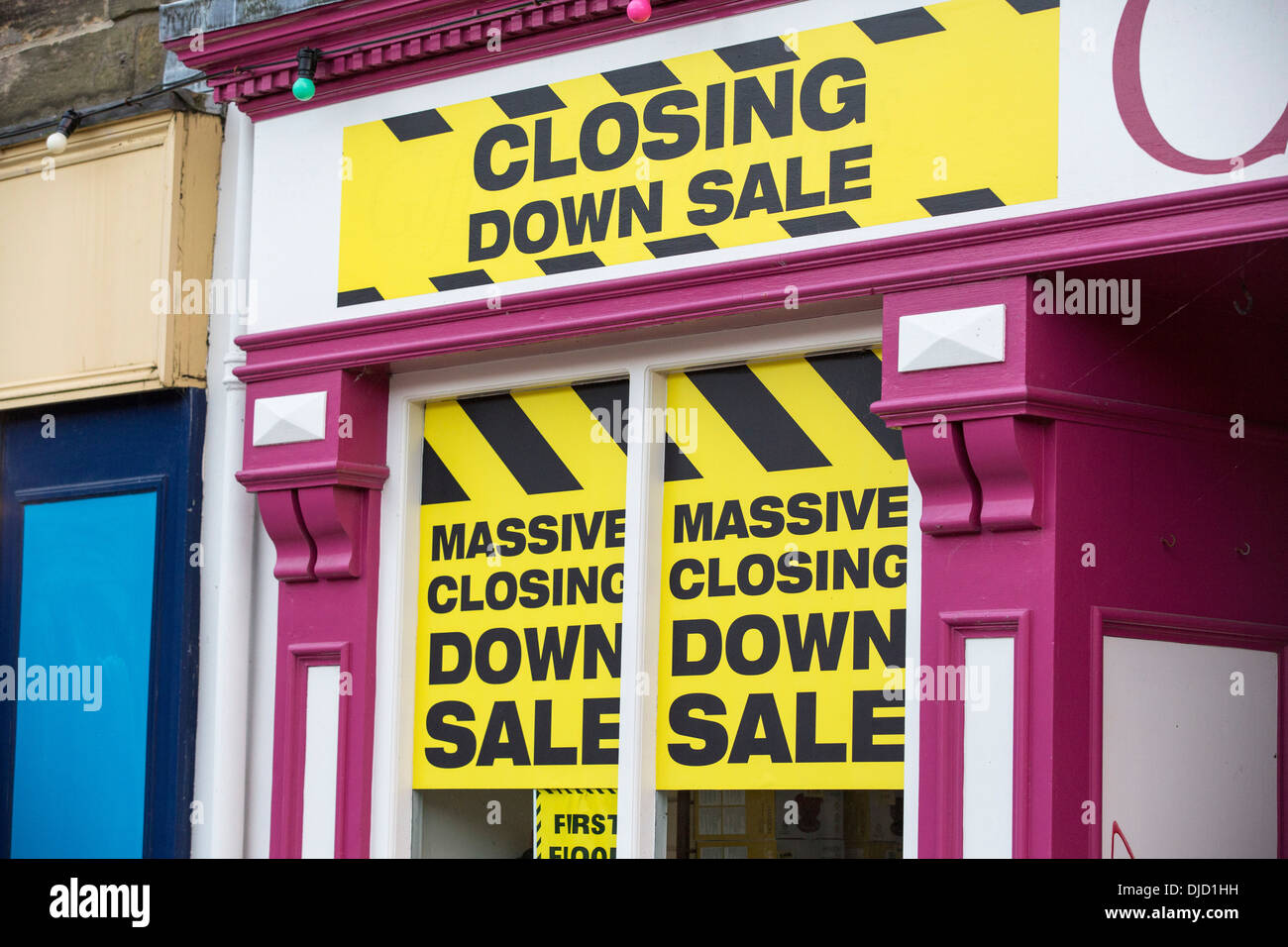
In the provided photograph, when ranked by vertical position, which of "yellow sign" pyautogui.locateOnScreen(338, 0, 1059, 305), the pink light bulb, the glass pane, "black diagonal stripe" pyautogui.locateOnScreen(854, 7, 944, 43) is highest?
the pink light bulb

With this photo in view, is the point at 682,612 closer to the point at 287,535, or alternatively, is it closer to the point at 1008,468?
the point at 1008,468

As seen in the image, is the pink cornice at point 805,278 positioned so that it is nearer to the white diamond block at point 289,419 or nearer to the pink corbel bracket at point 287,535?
the white diamond block at point 289,419

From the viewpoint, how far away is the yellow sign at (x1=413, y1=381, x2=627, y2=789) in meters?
6.59

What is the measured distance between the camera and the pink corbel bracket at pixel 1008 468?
5.46 metres

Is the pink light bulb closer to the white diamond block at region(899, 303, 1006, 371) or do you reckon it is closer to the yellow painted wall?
the white diamond block at region(899, 303, 1006, 371)

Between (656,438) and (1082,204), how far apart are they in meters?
1.76

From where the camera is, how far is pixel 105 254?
26.0 feet

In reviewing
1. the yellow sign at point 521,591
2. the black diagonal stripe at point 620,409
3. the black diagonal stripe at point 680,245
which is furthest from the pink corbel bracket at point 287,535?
the black diagonal stripe at point 680,245

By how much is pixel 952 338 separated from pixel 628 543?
4.75ft

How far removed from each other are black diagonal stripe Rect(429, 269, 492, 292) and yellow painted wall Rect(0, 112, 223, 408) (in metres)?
1.32

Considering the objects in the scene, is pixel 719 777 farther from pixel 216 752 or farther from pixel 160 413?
pixel 160 413

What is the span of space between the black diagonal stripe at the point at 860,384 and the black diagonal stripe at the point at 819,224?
0.42 meters

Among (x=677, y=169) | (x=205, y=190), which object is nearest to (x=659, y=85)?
(x=677, y=169)

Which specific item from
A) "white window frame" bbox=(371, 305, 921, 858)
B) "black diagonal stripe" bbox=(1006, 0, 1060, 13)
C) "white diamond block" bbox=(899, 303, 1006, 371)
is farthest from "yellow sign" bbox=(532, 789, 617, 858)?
"black diagonal stripe" bbox=(1006, 0, 1060, 13)
